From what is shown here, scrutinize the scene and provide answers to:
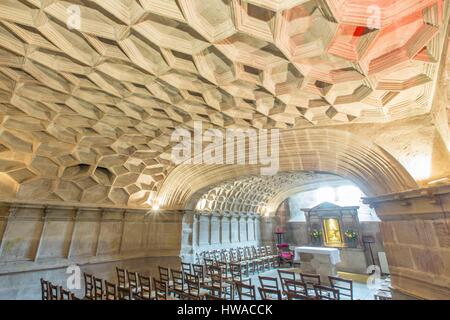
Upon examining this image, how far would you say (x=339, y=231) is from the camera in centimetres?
1328

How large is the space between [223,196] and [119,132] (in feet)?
27.3

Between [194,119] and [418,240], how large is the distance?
17.6 feet

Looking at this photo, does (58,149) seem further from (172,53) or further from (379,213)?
(379,213)

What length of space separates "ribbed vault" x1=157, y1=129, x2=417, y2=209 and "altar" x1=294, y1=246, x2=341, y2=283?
4397 millimetres

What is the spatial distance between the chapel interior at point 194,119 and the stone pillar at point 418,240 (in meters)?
0.03

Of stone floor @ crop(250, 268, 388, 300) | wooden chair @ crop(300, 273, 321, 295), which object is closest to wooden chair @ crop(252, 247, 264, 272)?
stone floor @ crop(250, 268, 388, 300)

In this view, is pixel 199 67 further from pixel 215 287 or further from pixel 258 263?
pixel 258 263

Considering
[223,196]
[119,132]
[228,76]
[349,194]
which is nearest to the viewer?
[228,76]

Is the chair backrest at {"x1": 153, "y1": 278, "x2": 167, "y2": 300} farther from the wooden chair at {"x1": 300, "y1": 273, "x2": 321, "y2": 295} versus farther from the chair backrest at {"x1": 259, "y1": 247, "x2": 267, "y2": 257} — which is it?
the chair backrest at {"x1": 259, "y1": 247, "x2": 267, "y2": 257}

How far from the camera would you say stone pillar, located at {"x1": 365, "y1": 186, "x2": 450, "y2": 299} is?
11.8 feet

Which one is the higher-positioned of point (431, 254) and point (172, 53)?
point (172, 53)

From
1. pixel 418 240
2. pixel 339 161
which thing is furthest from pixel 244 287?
pixel 339 161

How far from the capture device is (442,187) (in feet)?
11.2
